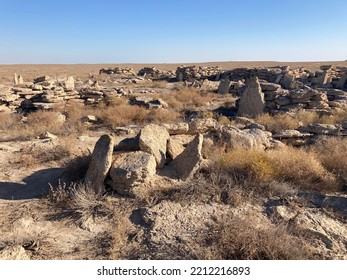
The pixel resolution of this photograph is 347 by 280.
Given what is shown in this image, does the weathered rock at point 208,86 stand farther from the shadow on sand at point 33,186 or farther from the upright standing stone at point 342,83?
the shadow on sand at point 33,186

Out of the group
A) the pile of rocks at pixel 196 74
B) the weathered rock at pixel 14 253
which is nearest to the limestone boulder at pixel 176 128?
the weathered rock at pixel 14 253

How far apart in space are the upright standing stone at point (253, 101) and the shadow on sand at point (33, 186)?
311 inches

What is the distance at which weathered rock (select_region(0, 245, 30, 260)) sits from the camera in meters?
3.41

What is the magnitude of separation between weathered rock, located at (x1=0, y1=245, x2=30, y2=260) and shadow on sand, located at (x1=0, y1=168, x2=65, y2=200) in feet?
5.27

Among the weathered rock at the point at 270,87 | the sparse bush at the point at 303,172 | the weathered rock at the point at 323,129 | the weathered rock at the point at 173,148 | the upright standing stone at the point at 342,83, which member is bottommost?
the sparse bush at the point at 303,172

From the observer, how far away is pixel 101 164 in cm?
493

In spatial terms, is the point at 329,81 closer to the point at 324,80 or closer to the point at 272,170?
the point at 324,80

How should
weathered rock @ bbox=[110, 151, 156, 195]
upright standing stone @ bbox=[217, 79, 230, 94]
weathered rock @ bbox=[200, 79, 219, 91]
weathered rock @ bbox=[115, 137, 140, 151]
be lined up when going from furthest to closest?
weathered rock @ bbox=[200, 79, 219, 91], upright standing stone @ bbox=[217, 79, 230, 94], weathered rock @ bbox=[115, 137, 140, 151], weathered rock @ bbox=[110, 151, 156, 195]

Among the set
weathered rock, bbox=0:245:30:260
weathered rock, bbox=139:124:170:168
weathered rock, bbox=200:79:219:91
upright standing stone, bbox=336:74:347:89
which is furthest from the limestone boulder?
upright standing stone, bbox=336:74:347:89

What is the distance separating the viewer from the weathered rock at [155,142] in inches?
210

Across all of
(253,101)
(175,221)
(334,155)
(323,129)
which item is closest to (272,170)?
(334,155)

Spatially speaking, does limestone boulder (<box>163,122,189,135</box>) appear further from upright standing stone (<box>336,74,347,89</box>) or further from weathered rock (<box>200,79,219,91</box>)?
upright standing stone (<box>336,74,347,89</box>)

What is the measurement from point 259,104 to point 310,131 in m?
3.80

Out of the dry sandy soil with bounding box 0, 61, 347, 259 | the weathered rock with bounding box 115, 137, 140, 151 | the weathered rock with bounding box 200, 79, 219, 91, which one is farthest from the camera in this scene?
the weathered rock with bounding box 200, 79, 219, 91
